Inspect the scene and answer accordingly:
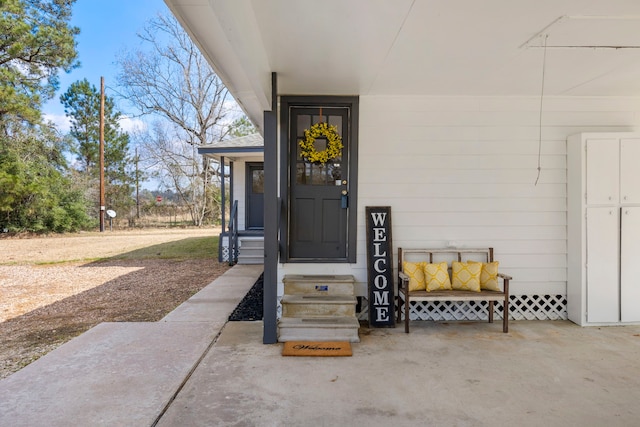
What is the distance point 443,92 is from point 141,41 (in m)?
20.0

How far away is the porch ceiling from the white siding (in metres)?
0.28

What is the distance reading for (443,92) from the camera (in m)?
4.17

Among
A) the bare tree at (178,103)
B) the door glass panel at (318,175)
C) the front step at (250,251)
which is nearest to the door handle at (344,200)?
the door glass panel at (318,175)

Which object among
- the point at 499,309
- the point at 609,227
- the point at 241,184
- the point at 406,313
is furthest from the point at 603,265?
the point at 241,184

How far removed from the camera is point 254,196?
953cm

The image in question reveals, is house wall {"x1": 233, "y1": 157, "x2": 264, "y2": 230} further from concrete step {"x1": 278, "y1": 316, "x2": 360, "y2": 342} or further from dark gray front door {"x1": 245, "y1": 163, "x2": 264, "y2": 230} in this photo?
concrete step {"x1": 278, "y1": 316, "x2": 360, "y2": 342}

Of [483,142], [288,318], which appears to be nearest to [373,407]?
[288,318]

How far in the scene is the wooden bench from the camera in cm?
382

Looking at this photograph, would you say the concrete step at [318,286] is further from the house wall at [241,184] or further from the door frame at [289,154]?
the house wall at [241,184]

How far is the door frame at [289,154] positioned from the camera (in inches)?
165

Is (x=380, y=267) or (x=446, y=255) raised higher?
(x=446, y=255)

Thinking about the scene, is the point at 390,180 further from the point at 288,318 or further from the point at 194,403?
the point at 194,403

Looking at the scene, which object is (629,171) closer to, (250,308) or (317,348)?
(317,348)

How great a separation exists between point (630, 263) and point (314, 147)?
3.62 meters
